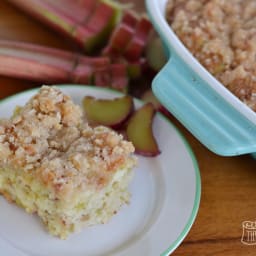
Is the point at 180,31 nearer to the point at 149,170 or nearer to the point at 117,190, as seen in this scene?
the point at 149,170

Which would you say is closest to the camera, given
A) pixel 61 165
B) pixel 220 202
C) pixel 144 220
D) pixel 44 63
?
pixel 61 165

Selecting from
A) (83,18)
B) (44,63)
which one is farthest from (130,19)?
(44,63)

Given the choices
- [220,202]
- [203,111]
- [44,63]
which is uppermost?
[203,111]

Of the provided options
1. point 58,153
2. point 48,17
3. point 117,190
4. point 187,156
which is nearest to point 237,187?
point 187,156

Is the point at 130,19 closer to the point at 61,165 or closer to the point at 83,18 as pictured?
the point at 83,18

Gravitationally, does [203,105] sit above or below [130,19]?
above

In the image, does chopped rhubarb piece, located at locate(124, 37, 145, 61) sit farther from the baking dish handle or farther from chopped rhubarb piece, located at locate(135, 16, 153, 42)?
the baking dish handle

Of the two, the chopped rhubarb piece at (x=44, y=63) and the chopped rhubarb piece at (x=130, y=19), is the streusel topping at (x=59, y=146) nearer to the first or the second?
the chopped rhubarb piece at (x=44, y=63)

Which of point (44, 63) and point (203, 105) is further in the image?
point (44, 63)
